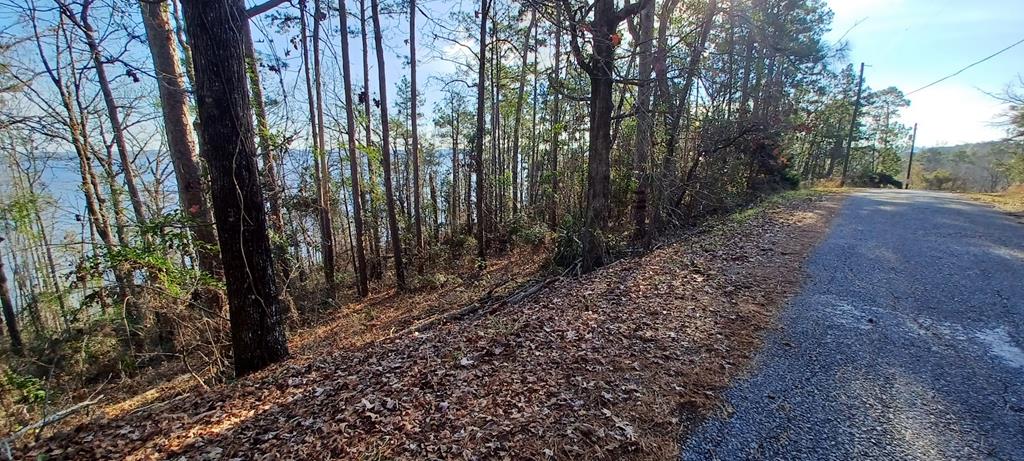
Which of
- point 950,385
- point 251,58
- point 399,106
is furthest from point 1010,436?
point 399,106

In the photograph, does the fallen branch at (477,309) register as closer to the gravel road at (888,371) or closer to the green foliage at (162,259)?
the green foliage at (162,259)

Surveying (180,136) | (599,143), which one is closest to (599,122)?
(599,143)

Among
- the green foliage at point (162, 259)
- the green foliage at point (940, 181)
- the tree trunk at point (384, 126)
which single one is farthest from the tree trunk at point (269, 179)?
the green foliage at point (940, 181)

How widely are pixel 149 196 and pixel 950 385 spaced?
1133cm

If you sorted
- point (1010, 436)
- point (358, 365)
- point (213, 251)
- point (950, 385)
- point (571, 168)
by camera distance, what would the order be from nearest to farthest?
point (1010, 436) → point (950, 385) → point (358, 365) → point (213, 251) → point (571, 168)

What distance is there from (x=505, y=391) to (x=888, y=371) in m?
2.72

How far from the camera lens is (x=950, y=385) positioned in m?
2.62

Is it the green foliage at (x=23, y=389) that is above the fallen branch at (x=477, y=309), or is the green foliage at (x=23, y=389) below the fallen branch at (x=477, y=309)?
below

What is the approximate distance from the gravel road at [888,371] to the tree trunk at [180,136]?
629 centimetres

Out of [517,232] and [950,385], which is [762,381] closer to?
[950,385]

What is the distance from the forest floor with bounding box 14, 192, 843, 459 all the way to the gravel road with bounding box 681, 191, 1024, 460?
0.76 feet

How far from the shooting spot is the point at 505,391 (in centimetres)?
267

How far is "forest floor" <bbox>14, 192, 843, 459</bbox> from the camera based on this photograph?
2225 millimetres

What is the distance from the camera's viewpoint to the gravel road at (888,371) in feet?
6.94
